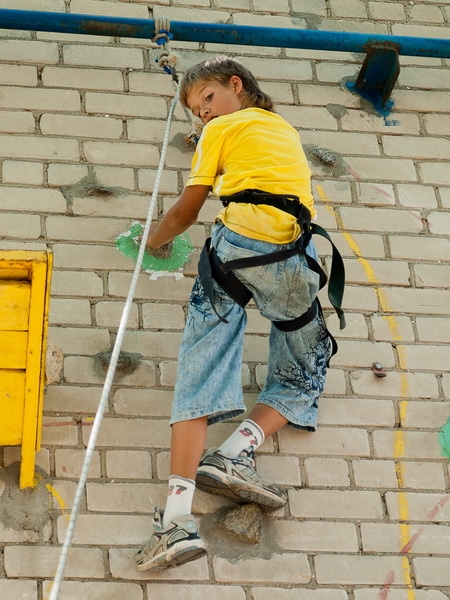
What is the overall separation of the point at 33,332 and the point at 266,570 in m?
1.10

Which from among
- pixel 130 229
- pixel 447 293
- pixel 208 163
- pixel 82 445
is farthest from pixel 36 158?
pixel 447 293

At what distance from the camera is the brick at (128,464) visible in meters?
4.06

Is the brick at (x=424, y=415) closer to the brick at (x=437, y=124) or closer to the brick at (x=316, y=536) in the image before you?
the brick at (x=316, y=536)

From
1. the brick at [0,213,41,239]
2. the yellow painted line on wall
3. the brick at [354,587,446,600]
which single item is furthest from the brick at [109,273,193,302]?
the brick at [354,587,446,600]

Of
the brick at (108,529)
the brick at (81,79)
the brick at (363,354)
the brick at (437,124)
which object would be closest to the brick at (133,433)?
the brick at (108,529)

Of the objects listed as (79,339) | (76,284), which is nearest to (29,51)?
(76,284)

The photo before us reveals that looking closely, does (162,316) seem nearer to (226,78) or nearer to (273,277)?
(273,277)

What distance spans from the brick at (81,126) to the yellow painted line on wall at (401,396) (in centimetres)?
87

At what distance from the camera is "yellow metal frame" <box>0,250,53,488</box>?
363 cm

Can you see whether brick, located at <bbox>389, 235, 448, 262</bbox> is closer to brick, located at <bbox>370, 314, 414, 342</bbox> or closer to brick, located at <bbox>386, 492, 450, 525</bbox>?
brick, located at <bbox>370, 314, 414, 342</bbox>

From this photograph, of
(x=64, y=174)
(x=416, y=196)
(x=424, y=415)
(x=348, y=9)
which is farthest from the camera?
(x=348, y=9)

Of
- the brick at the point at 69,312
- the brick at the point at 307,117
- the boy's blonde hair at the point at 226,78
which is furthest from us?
the brick at the point at 307,117

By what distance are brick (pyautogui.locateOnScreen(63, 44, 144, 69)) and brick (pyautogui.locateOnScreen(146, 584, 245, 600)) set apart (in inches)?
88.7

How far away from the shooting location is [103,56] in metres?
5.04
